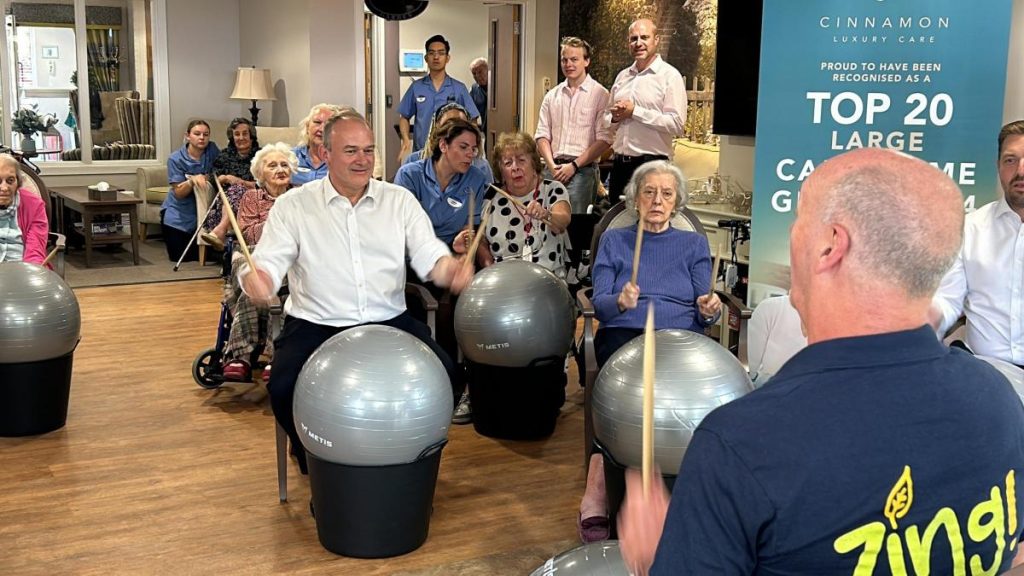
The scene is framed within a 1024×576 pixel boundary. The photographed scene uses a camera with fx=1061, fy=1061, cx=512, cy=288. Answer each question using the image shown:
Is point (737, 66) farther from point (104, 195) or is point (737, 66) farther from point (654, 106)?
point (104, 195)

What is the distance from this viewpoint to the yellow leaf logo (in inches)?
45.6

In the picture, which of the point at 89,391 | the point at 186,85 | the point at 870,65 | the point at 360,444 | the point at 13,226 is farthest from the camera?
the point at 186,85

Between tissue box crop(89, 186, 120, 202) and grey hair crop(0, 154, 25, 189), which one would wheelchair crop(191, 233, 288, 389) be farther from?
tissue box crop(89, 186, 120, 202)

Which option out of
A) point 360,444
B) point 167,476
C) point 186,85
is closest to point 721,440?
point 360,444

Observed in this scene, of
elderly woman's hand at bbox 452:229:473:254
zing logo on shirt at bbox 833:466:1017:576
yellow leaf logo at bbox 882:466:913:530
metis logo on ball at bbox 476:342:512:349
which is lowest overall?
metis logo on ball at bbox 476:342:512:349

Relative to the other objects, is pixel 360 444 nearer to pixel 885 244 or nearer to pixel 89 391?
pixel 885 244

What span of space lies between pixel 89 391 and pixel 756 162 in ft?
10.7

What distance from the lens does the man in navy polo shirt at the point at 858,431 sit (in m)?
1.15

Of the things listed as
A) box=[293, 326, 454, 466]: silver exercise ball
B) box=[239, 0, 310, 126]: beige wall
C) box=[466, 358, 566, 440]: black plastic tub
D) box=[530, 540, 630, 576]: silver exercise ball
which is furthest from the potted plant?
box=[530, 540, 630, 576]: silver exercise ball

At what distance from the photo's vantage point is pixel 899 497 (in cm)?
116

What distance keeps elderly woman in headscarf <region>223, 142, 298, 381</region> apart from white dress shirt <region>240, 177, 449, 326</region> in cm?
123

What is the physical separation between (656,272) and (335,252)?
1164mm

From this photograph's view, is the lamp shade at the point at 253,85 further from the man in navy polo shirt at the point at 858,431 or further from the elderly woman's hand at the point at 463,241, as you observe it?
the man in navy polo shirt at the point at 858,431

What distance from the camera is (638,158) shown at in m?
5.85
